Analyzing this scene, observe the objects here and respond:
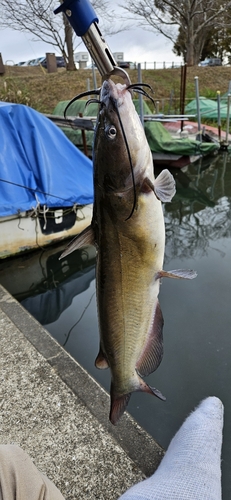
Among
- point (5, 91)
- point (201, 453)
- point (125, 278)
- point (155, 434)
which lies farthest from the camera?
point (5, 91)

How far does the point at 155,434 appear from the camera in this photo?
3506mm

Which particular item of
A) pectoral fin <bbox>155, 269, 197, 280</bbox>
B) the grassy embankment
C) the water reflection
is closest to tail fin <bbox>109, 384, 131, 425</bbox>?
pectoral fin <bbox>155, 269, 197, 280</bbox>

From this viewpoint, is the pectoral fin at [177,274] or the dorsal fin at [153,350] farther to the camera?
the dorsal fin at [153,350]

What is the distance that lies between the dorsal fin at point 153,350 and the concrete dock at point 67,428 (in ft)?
4.28

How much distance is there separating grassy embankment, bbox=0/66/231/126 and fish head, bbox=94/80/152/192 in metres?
19.4

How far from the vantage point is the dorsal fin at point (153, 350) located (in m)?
1.59

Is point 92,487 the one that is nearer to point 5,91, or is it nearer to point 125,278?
point 125,278

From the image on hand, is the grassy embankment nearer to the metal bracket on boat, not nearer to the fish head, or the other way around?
the metal bracket on boat

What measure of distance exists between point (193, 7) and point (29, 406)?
3357 cm

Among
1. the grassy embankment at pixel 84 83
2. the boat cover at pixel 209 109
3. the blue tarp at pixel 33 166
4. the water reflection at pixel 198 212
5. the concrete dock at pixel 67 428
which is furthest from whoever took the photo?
the grassy embankment at pixel 84 83

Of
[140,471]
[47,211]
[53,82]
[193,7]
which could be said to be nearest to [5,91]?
[47,211]

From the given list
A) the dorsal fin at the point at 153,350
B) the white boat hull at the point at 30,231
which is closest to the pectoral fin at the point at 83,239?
the dorsal fin at the point at 153,350

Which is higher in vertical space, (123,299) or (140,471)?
(123,299)

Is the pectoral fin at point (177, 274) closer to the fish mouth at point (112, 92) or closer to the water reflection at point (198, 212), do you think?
the fish mouth at point (112, 92)
